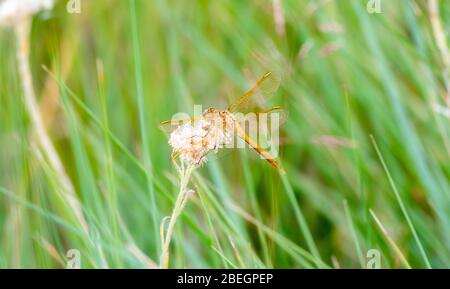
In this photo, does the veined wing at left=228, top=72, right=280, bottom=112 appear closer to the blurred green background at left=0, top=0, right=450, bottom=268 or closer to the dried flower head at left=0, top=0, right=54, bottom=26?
the blurred green background at left=0, top=0, right=450, bottom=268

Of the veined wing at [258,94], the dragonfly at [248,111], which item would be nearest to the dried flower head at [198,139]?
the dragonfly at [248,111]

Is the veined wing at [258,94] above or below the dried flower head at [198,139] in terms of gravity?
above

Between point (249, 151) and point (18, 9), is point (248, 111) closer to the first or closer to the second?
point (249, 151)

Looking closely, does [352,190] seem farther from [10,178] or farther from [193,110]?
[10,178]

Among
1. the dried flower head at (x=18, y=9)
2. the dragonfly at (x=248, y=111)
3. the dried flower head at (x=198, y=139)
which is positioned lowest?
the dried flower head at (x=198, y=139)

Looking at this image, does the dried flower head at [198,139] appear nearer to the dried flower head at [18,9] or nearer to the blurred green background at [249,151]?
the blurred green background at [249,151]
